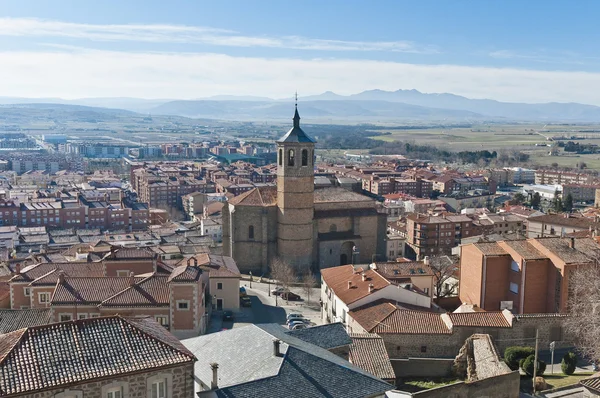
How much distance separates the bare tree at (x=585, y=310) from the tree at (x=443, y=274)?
27.9ft

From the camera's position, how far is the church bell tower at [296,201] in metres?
46.7

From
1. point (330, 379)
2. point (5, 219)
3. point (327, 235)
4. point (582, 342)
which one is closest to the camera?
point (330, 379)

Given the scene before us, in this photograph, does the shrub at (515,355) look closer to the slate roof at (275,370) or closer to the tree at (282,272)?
the slate roof at (275,370)

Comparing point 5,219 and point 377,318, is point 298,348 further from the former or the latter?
point 5,219

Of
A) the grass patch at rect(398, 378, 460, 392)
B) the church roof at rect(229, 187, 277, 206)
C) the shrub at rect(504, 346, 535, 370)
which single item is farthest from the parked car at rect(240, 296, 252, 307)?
the shrub at rect(504, 346, 535, 370)

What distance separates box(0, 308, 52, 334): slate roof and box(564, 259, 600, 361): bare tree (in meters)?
22.8

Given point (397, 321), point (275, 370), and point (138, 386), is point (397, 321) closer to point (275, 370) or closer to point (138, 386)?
point (275, 370)

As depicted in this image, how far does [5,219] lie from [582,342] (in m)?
63.2

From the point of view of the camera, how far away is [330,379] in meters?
15.6

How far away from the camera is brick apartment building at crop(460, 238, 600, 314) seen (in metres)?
29.9

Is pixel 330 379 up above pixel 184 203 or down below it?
above

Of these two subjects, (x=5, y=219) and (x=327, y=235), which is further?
(x=5, y=219)

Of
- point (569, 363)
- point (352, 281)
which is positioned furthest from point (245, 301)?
point (569, 363)

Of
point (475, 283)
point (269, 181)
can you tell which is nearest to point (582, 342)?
point (475, 283)
